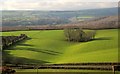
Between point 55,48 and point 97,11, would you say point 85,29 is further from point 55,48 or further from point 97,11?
point 97,11

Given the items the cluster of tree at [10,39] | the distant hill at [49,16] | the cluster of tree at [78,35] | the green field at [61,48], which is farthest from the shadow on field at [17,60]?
the distant hill at [49,16]

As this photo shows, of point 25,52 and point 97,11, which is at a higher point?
point 97,11

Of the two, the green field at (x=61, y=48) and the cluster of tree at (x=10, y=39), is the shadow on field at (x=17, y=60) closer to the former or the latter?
the green field at (x=61, y=48)

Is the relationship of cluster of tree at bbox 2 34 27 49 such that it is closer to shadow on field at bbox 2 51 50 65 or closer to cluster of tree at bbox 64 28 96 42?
shadow on field at bbox 2 51 50 65

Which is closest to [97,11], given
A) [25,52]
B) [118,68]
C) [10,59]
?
[25,52]

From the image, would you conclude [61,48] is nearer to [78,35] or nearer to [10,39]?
[78,35]

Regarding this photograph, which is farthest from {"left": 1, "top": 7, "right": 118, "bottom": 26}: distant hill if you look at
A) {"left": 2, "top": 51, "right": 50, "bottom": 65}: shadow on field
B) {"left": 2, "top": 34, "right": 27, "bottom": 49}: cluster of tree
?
{"left": 2, "top": 51, "right": 50, "bottom": 65}: shadow on field
